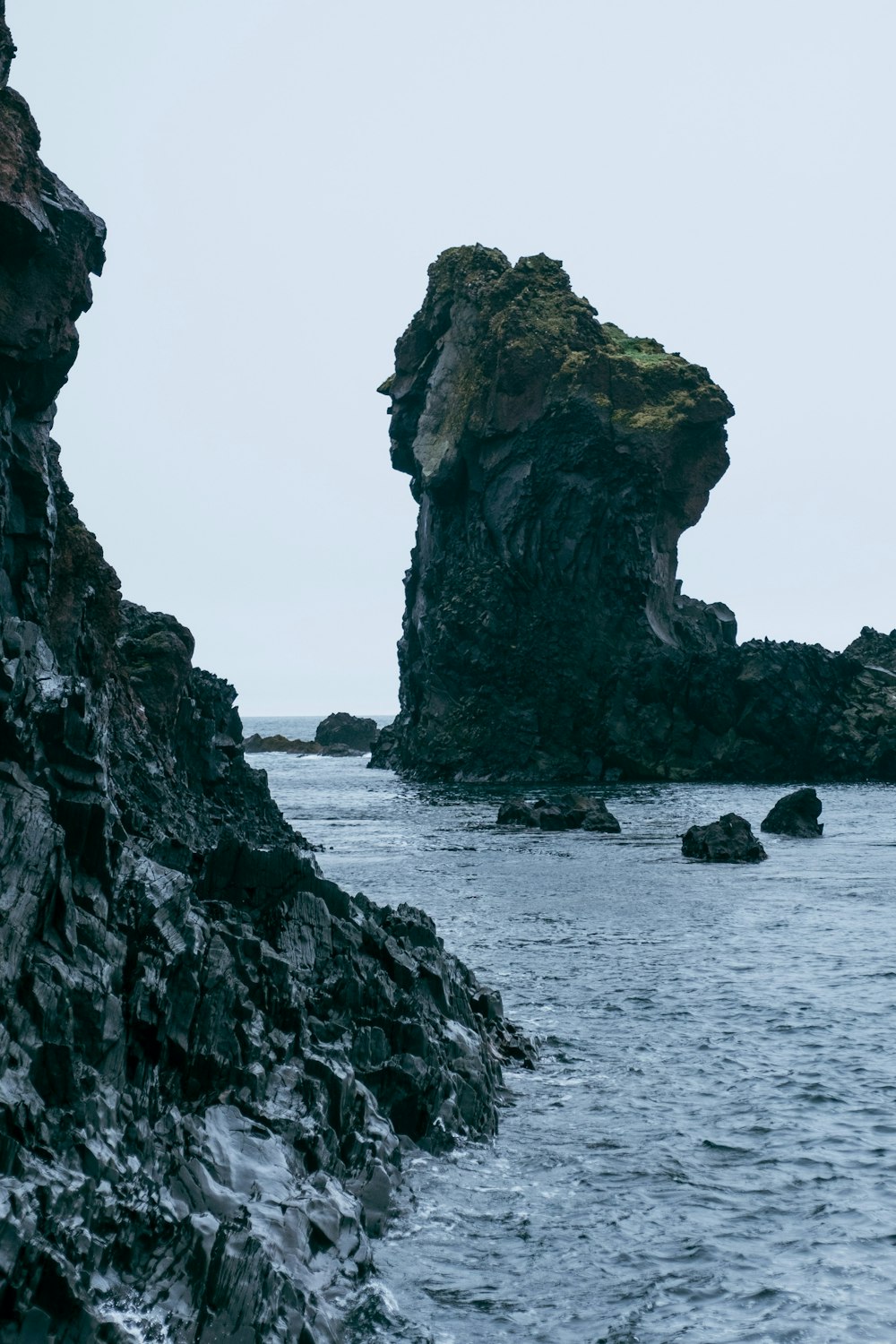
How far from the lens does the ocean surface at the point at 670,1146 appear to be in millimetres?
11875

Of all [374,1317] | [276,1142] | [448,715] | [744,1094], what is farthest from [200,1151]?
[448,715]

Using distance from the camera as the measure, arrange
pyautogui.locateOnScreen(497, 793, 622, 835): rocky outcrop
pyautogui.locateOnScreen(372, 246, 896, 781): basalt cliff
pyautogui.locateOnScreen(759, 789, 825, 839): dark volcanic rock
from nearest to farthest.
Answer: pyautogui.locateOnScreen(759, 789, 825, 839): dark volcanic rock → pyautogui.locateOnScreen(497, 793, 622, 835): rocky outcrop → pyautogui.locateOnScreen(372, 246, 896, 781): basalt cliff

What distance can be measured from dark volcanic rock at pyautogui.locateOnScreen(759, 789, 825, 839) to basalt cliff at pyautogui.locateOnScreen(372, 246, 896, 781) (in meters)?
49.7

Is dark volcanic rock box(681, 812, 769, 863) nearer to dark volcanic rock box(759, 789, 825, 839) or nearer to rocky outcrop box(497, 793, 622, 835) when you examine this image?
dark volcanic rock box(759, 789, 825, 839)

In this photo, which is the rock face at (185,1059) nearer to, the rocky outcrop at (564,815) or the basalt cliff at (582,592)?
the rocky outcrop at (564,815)

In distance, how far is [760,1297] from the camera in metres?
12.0

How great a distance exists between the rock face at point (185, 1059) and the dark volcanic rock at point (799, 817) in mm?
46897

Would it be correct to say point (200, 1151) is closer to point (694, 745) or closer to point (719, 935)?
point (719, 935)

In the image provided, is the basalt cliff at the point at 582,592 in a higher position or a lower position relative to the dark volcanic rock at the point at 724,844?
higher

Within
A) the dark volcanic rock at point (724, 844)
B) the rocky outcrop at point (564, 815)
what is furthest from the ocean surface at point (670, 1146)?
the rocky outcrop at point (564, 815)

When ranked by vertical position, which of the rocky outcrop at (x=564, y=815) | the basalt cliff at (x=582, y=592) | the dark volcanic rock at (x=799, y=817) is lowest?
the rocky outcrop at (x=564, y=815)

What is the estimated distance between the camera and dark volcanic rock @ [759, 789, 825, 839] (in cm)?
6588

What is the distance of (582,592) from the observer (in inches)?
4943

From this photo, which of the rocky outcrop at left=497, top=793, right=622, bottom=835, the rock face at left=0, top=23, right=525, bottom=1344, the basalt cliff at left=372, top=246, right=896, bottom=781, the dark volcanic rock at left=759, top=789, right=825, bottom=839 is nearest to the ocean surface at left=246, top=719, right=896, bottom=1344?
the rock face at left=0, top=23, right=525, bottom=1344
